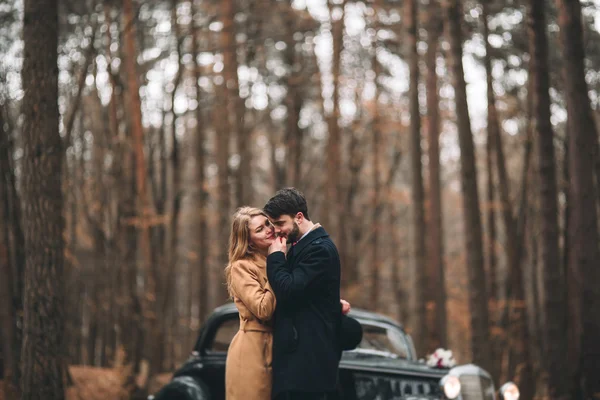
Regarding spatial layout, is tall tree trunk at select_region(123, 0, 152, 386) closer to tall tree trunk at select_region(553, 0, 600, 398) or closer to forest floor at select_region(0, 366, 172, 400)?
forest floor at select_region(0, 366, 172, 400)

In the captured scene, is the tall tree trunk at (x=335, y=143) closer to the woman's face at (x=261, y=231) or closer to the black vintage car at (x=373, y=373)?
the black vintage car at (x=373, y=373)

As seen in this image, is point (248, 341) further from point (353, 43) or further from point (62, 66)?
point (353, 43)

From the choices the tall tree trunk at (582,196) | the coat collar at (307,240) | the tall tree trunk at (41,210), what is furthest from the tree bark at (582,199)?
the tall tree trunk at (41,210)

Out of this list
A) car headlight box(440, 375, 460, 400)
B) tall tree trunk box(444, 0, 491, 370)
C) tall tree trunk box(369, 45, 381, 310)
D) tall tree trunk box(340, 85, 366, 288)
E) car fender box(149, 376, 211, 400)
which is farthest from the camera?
tall tree trunk box(340, 85, 366, 288)

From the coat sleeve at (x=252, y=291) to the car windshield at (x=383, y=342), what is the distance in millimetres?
2174

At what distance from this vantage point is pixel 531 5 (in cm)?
1101

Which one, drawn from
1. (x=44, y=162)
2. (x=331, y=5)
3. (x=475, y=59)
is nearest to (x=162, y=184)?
(x=331, y=5)

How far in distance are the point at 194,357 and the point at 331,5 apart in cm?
1474

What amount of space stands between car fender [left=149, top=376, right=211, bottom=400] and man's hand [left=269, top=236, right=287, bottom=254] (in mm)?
2710

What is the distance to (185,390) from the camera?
23.1 feet

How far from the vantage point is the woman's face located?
496 cm

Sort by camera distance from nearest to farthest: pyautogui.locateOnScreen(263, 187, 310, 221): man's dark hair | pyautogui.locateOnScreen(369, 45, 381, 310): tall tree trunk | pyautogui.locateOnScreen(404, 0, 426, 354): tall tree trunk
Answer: pyautogui.locateOnScreen(263, 187, 310, 221): man's dark hair → pyautogui.locateOnScreen(404, 0, 426, 354): tall tree trunk → pyautogui.locateOnScreen(369, 45, 381, 310): tall tree trunk

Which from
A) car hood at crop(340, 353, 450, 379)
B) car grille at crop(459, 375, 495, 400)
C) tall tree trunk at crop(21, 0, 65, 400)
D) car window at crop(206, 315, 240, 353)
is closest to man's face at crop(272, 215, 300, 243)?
car hood at crop(340, 353, 450, 379)

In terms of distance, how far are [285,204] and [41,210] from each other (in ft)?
10.8
